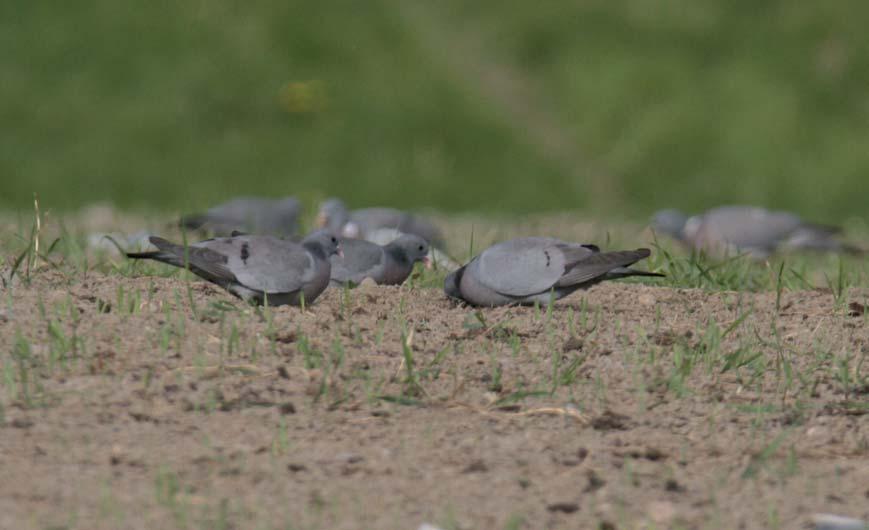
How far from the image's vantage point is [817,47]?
15.5 meters

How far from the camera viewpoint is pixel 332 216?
8.12 metres

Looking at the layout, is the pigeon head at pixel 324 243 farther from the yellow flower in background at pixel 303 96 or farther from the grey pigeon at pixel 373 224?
the yellow flower in background at pixel 303 96

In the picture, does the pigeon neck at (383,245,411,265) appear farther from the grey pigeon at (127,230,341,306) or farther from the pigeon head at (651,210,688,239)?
the pigeon head at (651,210,688,239)

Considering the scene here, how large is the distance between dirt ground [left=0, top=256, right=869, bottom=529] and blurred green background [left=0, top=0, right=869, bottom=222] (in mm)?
9274

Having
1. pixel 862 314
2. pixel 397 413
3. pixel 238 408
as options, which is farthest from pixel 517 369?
pixel 862 314

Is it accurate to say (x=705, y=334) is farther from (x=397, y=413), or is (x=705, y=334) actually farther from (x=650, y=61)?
(x=650, y=61)

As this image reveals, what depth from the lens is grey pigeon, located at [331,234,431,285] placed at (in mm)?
5426

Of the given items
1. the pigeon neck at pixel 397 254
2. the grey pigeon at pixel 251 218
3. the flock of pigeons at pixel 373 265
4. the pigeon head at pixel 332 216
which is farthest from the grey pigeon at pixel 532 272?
the grey pigeon at pixel 251 218

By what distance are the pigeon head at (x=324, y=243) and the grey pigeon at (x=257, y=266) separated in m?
0.19

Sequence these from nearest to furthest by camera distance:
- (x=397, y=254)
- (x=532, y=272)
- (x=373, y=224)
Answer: (x=532, y=272)
(x=397, y=254)
(x=373, y=224)

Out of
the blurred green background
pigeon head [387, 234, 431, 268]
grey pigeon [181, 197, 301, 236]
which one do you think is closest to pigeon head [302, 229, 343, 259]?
pigeon head [387, 234, 431, 268]

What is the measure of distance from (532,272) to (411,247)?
Answer: 124 centimetres

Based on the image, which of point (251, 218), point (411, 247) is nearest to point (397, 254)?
point (411, 247)

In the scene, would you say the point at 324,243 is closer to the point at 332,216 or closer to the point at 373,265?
the point at 373,265
